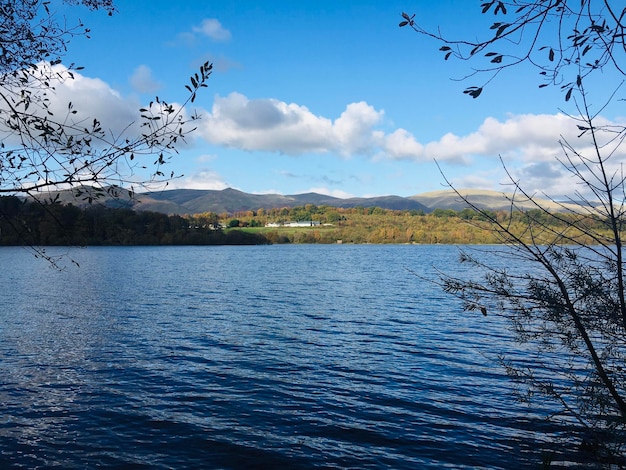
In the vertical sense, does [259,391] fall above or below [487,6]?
below

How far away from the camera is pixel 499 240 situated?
387 inches

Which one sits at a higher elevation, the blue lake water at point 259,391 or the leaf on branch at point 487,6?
the leaf on branch at point 487,6

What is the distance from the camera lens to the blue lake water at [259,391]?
40.3 ft

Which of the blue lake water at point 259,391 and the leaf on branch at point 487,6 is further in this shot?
the blue lake water at point 259,391

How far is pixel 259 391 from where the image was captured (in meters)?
17.2

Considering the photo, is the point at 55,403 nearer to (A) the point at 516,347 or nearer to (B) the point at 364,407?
(B) the point at 364,407

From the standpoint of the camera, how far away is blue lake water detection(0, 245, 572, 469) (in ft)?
40.3

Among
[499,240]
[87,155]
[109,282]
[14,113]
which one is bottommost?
[109,282]

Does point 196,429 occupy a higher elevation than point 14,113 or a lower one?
lower

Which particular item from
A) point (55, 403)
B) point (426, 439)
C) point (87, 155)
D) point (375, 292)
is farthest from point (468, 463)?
point (375, 292)

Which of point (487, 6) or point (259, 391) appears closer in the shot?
point (487, 6)

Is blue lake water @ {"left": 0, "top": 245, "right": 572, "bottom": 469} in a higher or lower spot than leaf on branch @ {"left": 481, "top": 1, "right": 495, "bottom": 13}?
lower

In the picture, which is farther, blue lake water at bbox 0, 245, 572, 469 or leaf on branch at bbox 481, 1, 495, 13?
blue lake water at bbox 0, 245, 572, 469

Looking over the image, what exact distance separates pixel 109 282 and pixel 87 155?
54751mm
